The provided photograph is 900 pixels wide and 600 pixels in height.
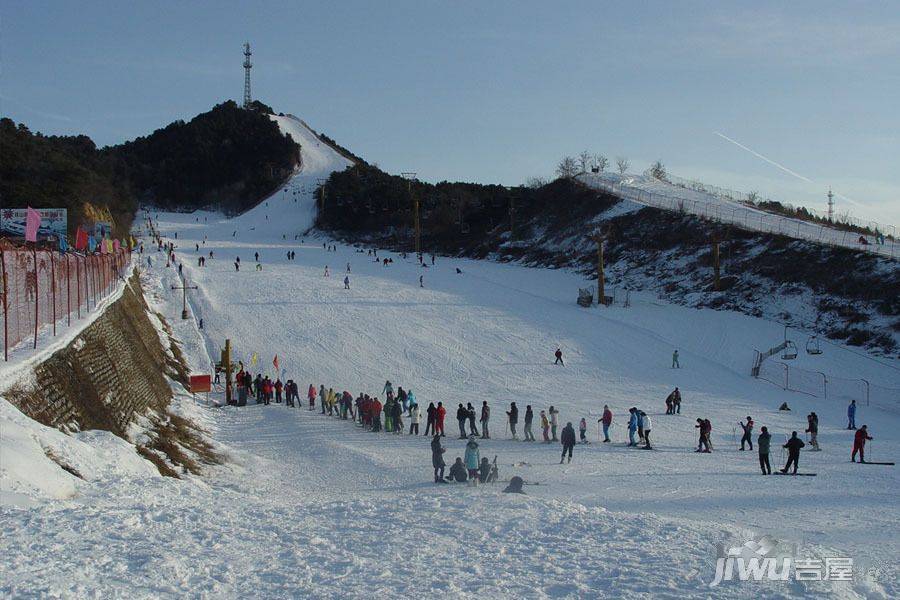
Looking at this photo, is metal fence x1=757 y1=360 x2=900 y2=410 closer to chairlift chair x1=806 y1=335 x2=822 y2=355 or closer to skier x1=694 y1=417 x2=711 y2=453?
chairlift chair x1=806 y1=335 x2=822 y2=355

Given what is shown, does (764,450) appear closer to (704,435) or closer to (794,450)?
(794,450)

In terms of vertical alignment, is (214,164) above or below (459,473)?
above

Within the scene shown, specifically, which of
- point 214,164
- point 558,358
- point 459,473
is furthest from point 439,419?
point 214,164

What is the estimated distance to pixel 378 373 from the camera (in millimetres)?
26969

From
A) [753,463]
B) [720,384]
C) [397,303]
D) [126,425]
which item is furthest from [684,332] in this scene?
[126,425]

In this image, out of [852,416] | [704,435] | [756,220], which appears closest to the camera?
[704,435]

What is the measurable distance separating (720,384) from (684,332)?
9027mm

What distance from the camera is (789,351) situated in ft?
102

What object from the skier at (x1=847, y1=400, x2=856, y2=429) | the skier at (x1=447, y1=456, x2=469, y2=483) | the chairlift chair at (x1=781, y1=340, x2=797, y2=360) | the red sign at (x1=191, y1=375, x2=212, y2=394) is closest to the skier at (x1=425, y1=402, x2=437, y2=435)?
the skier at (x1=447, y1=456, x2=469, y2=483)

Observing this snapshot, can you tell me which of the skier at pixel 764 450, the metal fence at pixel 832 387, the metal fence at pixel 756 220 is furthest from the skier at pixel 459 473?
the metal fence at pixel 756 220

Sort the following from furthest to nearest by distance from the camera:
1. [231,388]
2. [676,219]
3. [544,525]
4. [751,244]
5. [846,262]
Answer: [676,219]
[751,244]
[846,262]
[231,388]
[544,525]

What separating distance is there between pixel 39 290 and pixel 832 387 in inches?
946

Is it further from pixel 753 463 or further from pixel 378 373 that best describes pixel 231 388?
pixel 753 463

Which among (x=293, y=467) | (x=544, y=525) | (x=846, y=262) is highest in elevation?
(x=846, y=262)
